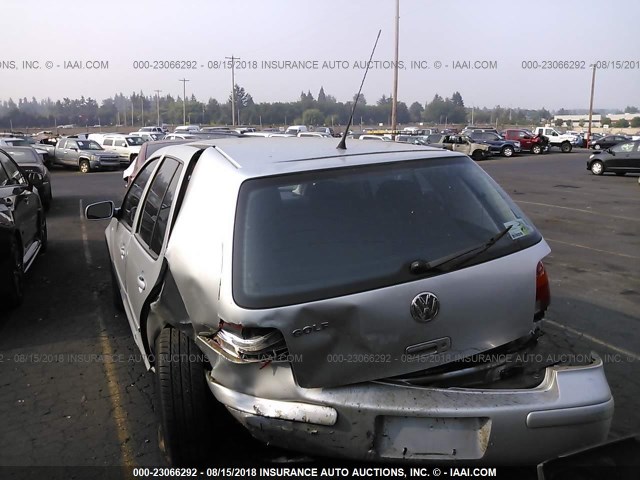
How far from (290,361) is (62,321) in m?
3.75

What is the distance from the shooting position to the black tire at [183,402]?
2.76 meters

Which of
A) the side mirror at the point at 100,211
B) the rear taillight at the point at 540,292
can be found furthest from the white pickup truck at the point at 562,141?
the rear taillight at the point at 540,292

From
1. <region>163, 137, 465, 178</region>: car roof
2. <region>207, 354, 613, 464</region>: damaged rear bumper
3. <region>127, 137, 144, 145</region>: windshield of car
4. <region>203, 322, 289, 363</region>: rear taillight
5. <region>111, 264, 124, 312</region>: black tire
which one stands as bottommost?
<region>111, 264, 124, 312</region>: black tire

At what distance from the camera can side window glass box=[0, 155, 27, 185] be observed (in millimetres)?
7588

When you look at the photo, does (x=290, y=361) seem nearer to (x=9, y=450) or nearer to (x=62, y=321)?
(x=9, y=450)

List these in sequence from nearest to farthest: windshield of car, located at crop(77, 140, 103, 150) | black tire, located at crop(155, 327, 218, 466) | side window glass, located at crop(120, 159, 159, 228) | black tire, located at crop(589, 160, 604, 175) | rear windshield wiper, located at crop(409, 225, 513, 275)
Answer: rear windshield wiper, located at crop(409, 225, 513, 275) → black tire, located at crop(155, 327, 218, 466) → side window glass, located at crop(120, 159, 159, 228) → black tire, located at crop(589, 160, 604, 175) → windshield of car, located at crop(77, 140, 103, 150)

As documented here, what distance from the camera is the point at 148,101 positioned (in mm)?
176375

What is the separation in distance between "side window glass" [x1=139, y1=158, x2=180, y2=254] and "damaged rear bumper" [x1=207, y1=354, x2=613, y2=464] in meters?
1.20

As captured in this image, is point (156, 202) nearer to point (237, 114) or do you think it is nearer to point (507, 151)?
point (507, 151)

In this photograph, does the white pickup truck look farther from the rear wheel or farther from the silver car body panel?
the silver car body panel

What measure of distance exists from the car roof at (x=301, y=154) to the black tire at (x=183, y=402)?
921 mm

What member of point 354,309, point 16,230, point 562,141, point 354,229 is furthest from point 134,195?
point 562,141

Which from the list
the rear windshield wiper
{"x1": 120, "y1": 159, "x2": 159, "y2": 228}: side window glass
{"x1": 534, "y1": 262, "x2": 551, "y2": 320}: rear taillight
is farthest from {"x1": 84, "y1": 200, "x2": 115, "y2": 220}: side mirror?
{"x1": 534, "y1": 262, "x2": 551, "y2": 320}: rear taillight

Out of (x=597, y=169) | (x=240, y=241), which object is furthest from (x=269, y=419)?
(x=597, y=169)
